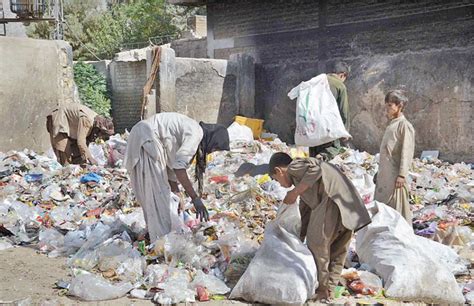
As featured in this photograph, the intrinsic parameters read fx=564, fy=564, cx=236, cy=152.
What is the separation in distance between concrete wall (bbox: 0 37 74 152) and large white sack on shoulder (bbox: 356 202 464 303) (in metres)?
6.72

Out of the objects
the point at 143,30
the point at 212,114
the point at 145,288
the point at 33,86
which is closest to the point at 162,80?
the point at 212,114

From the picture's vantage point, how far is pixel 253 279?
358cm

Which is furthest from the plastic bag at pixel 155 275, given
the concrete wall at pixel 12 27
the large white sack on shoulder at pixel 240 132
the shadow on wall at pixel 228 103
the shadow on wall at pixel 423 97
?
the concrete wall at pixel 12 27

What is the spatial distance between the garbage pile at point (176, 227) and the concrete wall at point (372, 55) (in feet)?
3.33

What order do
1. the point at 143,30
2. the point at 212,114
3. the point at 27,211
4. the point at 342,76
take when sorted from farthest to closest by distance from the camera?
the point at 143,30 < the point at 212,114 < the point at 342,76 < the point at 27,211

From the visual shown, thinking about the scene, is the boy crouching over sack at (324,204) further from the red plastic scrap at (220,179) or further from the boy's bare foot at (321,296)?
the red plastic scrap at (220,179)

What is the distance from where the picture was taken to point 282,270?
11.6 ft

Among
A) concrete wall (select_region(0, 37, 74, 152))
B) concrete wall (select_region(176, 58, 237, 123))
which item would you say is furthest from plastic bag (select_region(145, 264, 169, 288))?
concrete wall (select_region(176, 58, 237, 123))

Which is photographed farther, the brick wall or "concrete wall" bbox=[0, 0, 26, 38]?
"concrete wall" bbox=[0, 0, 26, 38]

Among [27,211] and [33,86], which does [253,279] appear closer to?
[27,211]

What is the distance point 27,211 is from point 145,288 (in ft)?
8.96

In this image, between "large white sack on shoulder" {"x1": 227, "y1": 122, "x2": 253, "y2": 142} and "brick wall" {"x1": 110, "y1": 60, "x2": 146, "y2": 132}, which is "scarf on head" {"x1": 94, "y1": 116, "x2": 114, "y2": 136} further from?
"brick wall" {"x1": 110, "y1": 60, "x2": 146, "y2": 132}

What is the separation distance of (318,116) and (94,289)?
3.57m

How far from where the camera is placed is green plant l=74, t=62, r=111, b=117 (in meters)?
13.3
